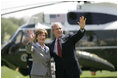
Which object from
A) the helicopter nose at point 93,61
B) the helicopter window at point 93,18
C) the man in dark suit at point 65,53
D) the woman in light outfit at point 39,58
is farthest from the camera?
the helicopter window at point 93,18

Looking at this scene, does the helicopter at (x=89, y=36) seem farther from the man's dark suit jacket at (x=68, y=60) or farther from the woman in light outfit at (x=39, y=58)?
the woman in light outfit at (x=39, y=58)

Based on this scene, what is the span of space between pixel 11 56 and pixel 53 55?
5.91 metres

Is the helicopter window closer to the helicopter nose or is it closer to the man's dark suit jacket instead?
the helicopter nose

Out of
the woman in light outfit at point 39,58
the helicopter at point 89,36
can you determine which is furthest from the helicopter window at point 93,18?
the woman in light outfit at point 39,58

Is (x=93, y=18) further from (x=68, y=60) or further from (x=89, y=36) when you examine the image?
(x=68, y=60)

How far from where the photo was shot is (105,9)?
9.23 meters

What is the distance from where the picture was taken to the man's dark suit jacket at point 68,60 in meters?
3.51

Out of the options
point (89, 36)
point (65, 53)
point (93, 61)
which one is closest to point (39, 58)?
point (65, 53)

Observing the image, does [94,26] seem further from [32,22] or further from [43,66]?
[43,66]

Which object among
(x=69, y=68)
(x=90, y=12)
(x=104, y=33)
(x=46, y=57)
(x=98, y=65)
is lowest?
(x=98, y=65)

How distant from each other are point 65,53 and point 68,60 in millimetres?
100

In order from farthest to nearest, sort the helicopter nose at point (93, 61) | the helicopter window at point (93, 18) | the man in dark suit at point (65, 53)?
1. the helicopter window at point (93, 18)
2. the helicopter nose at point (93, 61)
3. the man in dark suit at point (65, 53)

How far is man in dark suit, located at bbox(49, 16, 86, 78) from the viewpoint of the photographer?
351 centimetres

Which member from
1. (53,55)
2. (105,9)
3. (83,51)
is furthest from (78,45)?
(53,55)
